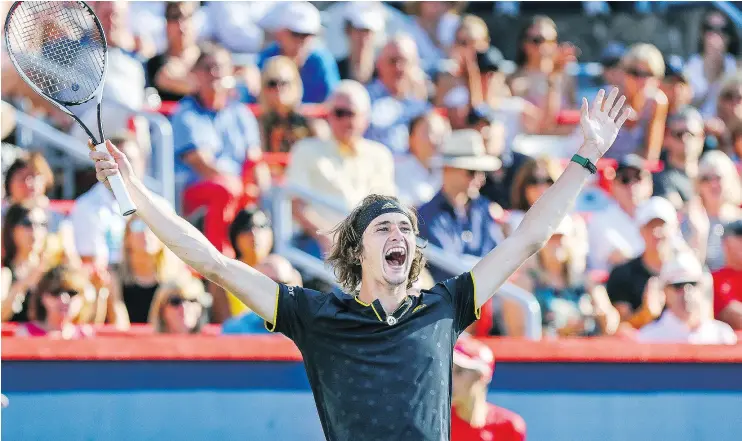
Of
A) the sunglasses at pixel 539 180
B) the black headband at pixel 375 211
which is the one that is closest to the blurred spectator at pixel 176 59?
the sunglasses at pixel 539 180

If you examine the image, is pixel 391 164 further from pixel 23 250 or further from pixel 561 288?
pixel 23 250

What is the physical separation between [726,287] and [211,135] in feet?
10.3

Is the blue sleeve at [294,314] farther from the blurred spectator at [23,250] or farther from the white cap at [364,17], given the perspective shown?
the white cap at [364,17]

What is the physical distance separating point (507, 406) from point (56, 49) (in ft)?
8.24

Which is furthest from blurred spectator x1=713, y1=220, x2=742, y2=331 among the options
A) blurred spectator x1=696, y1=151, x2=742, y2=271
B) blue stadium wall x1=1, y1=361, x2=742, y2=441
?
blue stadium wall x1=1, y1=361, x2=742, y2=441

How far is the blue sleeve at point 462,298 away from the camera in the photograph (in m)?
4.34

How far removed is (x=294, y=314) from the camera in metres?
4.25

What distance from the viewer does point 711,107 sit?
32.9ft

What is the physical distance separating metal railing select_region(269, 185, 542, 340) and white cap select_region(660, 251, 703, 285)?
705 millimetres

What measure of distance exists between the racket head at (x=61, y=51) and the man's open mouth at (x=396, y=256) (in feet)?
3.65

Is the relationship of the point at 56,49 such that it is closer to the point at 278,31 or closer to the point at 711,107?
the point at 278,31

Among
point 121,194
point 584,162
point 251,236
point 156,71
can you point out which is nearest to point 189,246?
point 121,194

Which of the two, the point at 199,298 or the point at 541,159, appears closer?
the point at 199,298

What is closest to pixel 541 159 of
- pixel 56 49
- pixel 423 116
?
pixel 423 116
